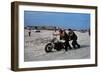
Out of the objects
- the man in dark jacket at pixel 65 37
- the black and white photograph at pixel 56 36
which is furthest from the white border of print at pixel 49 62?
the man in dark jacket at pixel 65 37

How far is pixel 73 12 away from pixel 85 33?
0.23 metres

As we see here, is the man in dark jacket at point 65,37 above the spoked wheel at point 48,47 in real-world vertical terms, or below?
above

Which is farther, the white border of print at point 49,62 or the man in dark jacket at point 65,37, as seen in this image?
the man in dark jacket at point 65,37

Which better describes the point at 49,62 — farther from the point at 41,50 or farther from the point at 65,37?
the point at 65,37

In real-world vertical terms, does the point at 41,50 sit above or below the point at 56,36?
below

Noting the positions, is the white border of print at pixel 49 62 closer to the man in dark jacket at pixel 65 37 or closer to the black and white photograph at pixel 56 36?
the black and white photograph at pixel 56 36

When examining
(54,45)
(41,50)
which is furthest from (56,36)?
(41,50)

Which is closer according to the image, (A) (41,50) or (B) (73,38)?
(A) (41,50)

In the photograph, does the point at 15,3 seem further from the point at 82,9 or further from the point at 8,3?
the point at 82,9

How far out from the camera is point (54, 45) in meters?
1.88

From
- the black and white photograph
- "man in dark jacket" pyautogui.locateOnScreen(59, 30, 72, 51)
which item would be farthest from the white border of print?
"man in dark jacket" pyautogui.locateOnScreen(59, 30, 72, 51)

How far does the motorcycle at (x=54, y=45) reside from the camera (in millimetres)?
1851

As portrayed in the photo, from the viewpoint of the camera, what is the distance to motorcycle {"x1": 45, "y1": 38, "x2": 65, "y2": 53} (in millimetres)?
1851

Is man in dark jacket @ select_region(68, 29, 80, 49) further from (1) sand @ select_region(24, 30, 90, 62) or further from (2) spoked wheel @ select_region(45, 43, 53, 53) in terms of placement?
(2) spoked wheel @ select_region(45, 43, 53, 53)
